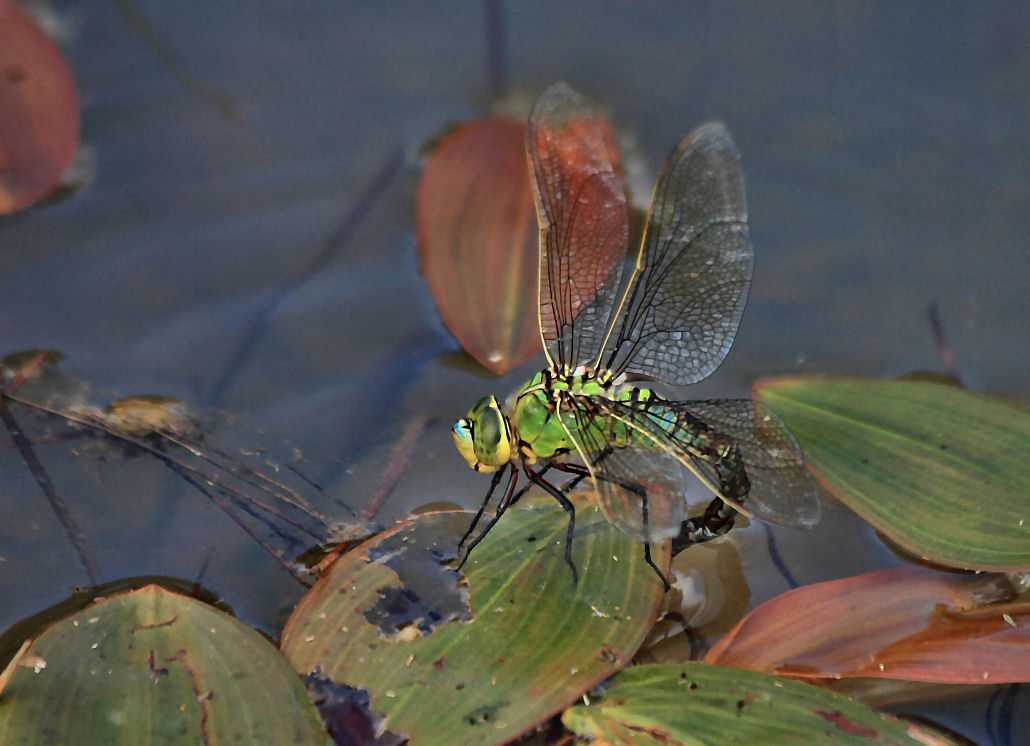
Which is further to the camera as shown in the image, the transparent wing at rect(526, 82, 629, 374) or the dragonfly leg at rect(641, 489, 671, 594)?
the transparent wing at rect(526, 82, 629, 374)

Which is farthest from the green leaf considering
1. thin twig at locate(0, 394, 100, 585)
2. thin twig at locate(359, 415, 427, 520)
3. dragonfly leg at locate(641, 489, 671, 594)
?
thin twig at locate(0, 394, 100, 585)

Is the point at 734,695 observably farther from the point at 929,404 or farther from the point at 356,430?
the point at 356,430

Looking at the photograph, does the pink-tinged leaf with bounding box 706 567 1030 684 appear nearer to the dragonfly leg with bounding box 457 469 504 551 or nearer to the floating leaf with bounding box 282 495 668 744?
the floating leaf with bounding box 282 495 668 744

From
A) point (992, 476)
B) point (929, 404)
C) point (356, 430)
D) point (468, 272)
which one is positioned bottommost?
point (992, 476)

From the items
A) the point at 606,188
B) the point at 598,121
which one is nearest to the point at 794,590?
the point at 606,188

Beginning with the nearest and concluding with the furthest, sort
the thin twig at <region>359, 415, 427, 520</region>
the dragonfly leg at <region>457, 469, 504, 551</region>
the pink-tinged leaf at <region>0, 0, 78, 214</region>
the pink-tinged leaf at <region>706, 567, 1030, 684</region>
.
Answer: the pink-tinged leaf at <region>706, 567, 1030, 684</region> < the dragonfly leg at <region>457, 469, 504, 551</region> < the thin twig at <region>359, 415, 427, 520</region> < the pink-tinged leaf at <region>0, 0, 78, 214</region>

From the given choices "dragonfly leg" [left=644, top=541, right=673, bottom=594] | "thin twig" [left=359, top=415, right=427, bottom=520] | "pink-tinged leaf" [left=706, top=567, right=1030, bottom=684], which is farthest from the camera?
"thin twig" [left=359, top=415, right=427, bottom=520]

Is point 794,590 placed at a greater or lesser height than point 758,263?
lesser

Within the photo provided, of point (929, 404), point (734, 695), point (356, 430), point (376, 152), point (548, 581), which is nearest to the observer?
point (734, 695)
